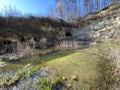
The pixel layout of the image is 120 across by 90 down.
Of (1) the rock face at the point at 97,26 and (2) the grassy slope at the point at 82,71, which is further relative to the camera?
(1) the rock face at the point at 97,26

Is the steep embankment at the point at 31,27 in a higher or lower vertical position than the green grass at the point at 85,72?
higher

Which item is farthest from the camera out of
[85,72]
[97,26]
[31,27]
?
[97,26]

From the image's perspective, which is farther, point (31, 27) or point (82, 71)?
point (31, 27)

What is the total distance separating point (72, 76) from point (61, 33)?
10.2 m

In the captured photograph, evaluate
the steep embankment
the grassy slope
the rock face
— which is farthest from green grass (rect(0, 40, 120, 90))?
the rock face

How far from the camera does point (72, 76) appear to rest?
150 inches

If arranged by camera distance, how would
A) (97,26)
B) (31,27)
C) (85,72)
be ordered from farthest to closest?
1. (97,26)
2. (31,27)
3. (85,72)

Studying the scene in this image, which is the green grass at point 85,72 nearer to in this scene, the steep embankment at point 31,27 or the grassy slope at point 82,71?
the grassy slope at point 82,71

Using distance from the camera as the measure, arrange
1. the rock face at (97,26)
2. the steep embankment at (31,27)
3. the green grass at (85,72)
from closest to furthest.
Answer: the green grass at (85,72) → the steep embankment at (31,27) → the rock face at (97,26)

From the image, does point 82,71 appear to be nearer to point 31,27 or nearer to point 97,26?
point 31,27

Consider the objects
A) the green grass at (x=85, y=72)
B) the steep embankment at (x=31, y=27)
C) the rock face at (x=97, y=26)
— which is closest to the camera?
the green grass at (x=85, y=72)

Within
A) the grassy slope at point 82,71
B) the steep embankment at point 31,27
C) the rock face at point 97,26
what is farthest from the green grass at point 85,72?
the rock face at point 97,26

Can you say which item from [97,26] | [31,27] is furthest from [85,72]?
[97,26]

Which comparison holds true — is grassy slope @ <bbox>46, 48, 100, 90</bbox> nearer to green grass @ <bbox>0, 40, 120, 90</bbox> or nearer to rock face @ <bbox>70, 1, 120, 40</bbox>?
green grass @ <bbox>0, 40, 120, 90</bbox>
